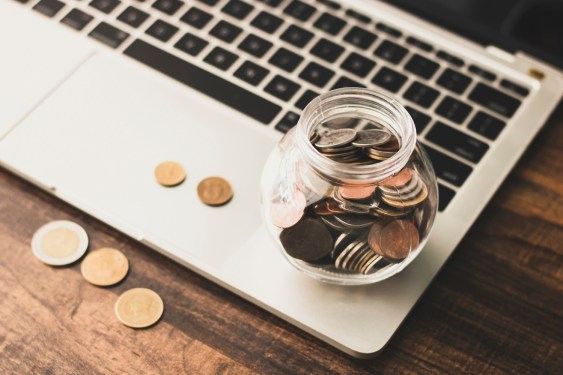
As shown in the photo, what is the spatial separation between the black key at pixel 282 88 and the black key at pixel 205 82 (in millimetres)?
13

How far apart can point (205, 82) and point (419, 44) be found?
9.6 inches

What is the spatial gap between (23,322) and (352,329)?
0.91 ft

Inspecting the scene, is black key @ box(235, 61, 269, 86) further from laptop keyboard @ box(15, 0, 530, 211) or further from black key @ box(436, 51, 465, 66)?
black key @ box(436, 51, 465, 66)

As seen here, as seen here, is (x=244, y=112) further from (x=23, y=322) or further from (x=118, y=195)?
(x=23, y=322)

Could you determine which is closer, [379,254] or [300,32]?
[379,254]

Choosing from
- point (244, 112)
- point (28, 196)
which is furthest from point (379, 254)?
point (28, 196)

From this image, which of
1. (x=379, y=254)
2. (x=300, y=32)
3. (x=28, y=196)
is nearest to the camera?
(x=379, y=254)

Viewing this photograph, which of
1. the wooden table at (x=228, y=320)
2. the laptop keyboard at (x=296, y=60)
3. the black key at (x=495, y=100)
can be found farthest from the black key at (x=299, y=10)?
the wooden table at (x=228, y=320)

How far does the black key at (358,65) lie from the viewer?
76cm

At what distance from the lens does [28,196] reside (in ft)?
2.22

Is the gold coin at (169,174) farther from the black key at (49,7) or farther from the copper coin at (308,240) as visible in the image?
the black key at (49,7)

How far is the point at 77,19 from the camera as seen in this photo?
79 cm

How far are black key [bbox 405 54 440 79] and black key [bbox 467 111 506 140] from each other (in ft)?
0.24

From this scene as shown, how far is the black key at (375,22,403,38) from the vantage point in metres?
0.80
